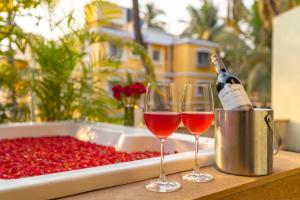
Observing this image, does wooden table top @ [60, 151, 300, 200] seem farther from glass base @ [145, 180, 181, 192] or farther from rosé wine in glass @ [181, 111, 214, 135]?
rosé wine in glass @ [181, 111, 214, 135]

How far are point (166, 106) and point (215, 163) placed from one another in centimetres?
36

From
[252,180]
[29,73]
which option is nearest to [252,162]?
[252,180]

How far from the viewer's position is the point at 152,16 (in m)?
22.0

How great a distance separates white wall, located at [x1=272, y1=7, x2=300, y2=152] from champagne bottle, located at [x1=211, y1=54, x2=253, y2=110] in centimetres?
285

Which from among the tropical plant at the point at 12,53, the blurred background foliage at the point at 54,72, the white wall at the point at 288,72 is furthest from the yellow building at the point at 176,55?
the tropical plant at the point at 12,53

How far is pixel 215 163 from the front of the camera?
1.31 m

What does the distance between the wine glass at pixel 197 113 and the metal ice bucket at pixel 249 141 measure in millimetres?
95

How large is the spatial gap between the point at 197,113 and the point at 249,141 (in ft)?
0.72

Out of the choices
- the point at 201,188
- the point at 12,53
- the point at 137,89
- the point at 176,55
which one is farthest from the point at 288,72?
the point at 176,55

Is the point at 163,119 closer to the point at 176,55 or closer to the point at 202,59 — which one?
the point at 176,55

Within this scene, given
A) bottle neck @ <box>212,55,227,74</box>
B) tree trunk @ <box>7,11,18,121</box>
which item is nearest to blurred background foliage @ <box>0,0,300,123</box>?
tree trunk @ <box>7,11,18,121</box>

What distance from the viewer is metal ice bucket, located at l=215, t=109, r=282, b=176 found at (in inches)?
46.3

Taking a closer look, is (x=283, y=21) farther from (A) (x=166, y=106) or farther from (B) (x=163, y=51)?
(B) (x=163, y=51)

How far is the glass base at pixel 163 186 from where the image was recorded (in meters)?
1.02
